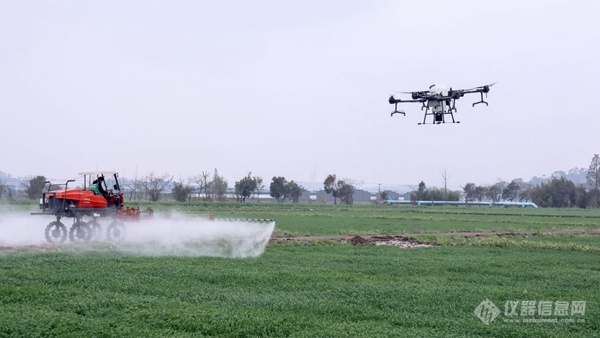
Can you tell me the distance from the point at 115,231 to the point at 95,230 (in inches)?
38.7

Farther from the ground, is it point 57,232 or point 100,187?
point 100,187

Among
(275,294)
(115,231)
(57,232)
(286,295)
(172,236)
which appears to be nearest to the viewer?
(286,295)

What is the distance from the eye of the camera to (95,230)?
104 ft

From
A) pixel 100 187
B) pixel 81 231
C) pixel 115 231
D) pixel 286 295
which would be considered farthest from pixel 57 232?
pixel 286 295

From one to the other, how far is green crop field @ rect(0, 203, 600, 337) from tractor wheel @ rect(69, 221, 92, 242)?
4.00 meters

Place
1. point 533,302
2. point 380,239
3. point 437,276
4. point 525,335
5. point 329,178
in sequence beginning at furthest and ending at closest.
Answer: point 329,178
point 380,239
point 437,276
point 533,302
point 525,335

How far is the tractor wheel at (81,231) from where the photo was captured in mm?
30658

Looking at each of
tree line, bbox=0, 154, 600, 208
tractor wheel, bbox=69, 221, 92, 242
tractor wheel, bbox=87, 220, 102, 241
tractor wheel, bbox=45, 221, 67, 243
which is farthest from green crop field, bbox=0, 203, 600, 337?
tree line, bbox=0, 154, 600, 208

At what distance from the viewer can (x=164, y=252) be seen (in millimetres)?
26953

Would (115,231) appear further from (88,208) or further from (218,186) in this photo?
(218,186)

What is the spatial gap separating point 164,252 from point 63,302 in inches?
505

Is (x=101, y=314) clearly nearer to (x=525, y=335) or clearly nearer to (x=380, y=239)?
(x=525, y=335)

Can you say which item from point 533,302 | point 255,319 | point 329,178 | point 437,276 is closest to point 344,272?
point 437,276

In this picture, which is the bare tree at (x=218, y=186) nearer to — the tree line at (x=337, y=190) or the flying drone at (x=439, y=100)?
the tree line at (x=337, y=190)
